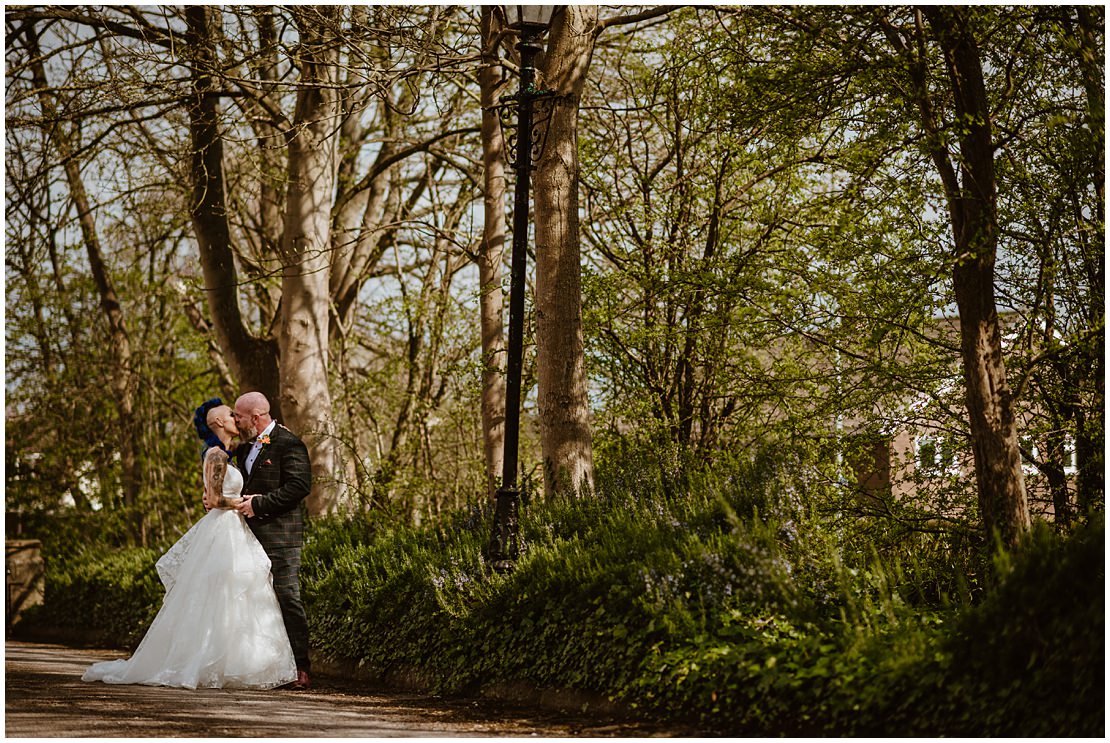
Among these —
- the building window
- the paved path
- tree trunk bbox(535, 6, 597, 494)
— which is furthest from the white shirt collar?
the building window

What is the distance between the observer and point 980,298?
819cm

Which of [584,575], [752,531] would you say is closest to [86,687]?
[584,575]

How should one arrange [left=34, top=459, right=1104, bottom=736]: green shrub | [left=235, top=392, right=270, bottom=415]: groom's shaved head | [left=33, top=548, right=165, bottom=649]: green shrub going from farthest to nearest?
[left=33, top=548, right=165, bottom=649]: green shrub < [left=235, top=392, right=270, bottom=415]: groom's shaved head < [left=34, top=459, right=1104, bottom=736]: green shrub

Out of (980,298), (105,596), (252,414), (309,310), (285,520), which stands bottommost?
(105,596)

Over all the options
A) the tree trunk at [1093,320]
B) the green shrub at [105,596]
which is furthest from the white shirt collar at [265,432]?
the tree trunk at [1093,320]

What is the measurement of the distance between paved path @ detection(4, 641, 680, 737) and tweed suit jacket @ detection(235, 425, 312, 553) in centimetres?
121

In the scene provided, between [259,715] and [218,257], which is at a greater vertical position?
[218,257]

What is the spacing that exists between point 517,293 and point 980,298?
344 cm

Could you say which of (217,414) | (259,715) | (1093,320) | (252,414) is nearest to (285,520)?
(252,414)

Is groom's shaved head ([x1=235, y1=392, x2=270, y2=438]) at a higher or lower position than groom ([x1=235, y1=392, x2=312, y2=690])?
higher

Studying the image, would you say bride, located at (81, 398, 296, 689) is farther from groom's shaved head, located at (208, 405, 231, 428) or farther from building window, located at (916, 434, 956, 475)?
building window, located at (916, 434, 956, 475)

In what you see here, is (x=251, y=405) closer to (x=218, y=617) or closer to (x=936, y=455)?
(x=218, y=617)

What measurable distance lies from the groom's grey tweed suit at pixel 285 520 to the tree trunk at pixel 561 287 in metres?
2.28

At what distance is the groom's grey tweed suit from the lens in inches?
343
